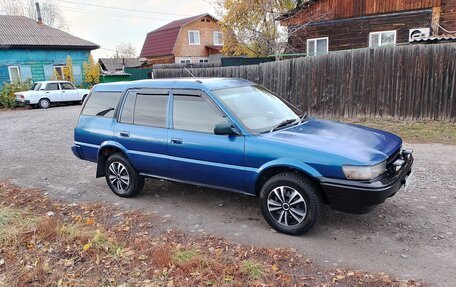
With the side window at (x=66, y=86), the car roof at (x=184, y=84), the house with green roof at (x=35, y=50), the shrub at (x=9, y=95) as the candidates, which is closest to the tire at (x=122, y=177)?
the car roof at (x=184, y=84)

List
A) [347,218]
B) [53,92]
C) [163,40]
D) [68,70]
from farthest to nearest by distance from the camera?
[163,40] < [68,70] < [53,92] < [347,218]

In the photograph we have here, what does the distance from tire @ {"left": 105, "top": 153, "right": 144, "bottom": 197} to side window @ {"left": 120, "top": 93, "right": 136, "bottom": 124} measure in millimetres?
566

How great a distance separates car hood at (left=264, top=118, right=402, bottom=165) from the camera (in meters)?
3.72

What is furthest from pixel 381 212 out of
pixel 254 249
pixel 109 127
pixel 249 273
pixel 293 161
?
pixel 109 127

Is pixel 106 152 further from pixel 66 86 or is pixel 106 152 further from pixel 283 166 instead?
pixel 66 86

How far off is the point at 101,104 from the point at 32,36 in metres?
24.1

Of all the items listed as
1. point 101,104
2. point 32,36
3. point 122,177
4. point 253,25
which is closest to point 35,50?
point 32,36

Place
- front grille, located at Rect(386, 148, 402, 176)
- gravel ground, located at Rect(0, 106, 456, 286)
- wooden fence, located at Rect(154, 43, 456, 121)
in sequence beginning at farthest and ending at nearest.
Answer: wooden fence, located at Rect(154, 43, 456, 121), front grille, located at Rect(386, 148, 402, 176), gravel ground, located at Rect(0, 106, 456, 286)

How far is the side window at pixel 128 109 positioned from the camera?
533 centimetres

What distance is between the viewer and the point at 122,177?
5.52 meters

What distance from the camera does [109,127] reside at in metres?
5.50

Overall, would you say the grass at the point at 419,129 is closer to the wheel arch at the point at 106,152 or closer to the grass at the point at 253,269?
the grass at the point at 253,269

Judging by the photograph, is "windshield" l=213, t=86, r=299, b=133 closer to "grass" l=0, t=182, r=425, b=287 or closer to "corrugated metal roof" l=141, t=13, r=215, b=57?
"grass" l=0, t=182, r=425, b=287

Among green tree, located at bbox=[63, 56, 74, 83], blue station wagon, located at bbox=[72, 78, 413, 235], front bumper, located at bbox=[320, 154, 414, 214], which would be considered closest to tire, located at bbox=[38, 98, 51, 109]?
green tree, located at bbox=[63, 56, 74, 83]
